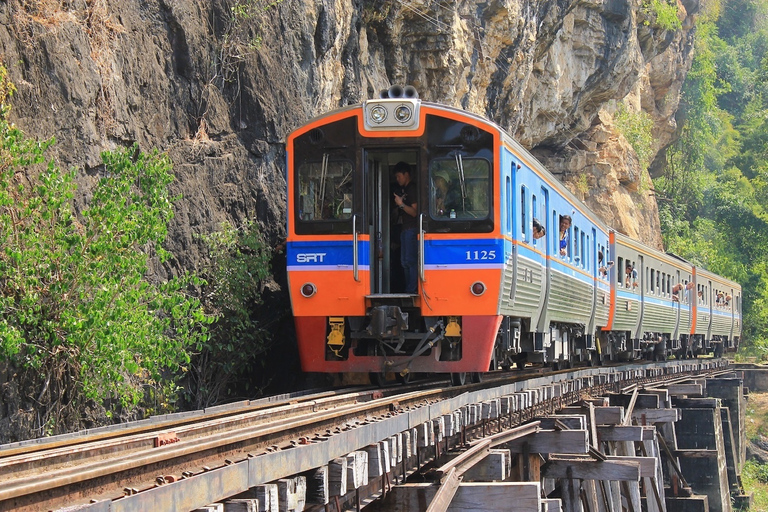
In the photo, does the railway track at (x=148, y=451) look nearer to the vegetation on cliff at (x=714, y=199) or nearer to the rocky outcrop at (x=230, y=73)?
the rocky outcrop at (x=230, y=73)

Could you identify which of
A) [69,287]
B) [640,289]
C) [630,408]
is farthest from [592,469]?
[640,289]

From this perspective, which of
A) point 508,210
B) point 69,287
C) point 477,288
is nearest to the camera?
point 69,287

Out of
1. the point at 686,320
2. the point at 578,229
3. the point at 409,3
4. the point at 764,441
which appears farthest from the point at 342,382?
the point at 764,441

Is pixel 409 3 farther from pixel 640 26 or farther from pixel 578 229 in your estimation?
pixel 640 26

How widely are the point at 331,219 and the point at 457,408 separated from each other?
2.89m

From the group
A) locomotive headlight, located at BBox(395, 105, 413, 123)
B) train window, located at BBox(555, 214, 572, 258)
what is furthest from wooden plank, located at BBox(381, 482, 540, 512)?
train window, located at BBox(555, 214, 572, 258)

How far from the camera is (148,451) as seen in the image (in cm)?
454

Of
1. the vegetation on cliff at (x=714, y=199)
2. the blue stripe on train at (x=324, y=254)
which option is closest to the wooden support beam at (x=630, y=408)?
the blue stripe on train at (x=324, y=254)

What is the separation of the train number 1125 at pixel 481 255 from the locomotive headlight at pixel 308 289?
1.66m

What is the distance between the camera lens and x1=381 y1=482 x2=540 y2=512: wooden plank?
6.37m

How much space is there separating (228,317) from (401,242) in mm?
2162

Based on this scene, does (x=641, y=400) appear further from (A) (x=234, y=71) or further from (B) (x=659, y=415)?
(A) (x=234, y=71)

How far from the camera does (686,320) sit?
28.0m

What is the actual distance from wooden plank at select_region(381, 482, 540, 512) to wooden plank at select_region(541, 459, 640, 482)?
4.17 m
